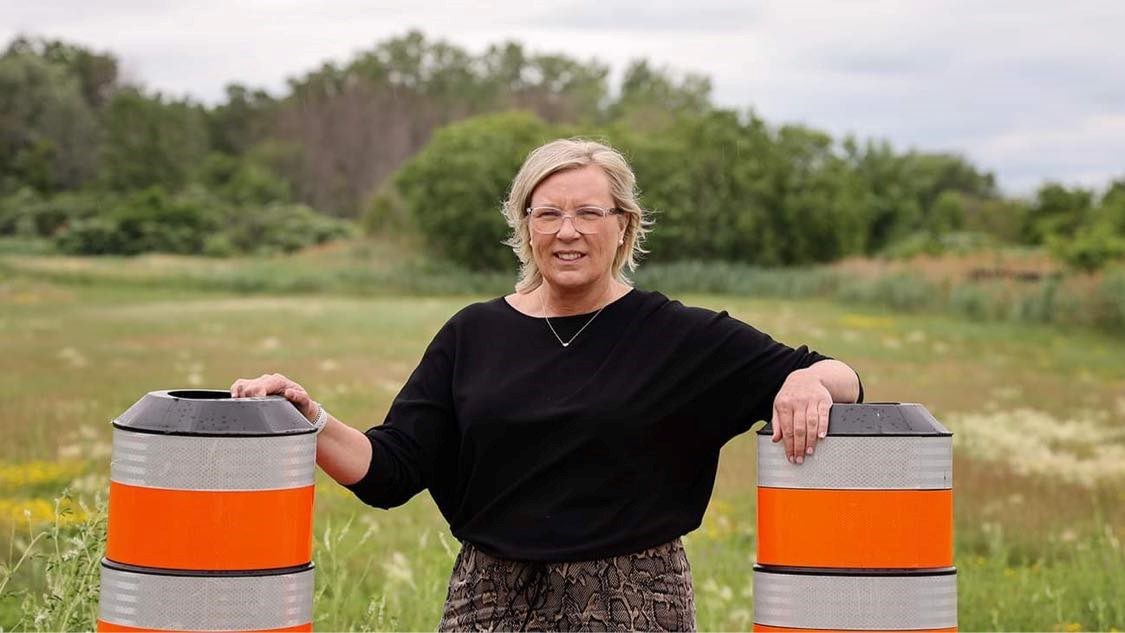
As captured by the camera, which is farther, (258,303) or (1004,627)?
(258,303)

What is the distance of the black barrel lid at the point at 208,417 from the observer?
3.74 meters

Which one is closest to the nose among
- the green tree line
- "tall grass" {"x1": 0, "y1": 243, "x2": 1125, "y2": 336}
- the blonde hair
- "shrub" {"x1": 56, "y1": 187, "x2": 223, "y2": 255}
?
the blonde hair

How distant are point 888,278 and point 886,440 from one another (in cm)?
3983

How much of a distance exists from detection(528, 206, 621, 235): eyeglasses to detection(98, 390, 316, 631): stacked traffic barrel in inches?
40.6

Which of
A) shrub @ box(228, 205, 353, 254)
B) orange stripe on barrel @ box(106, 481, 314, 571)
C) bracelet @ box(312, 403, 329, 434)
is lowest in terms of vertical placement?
shrub @ box(228, 205, 353, 254)

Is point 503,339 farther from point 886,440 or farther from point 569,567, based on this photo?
point 886,440

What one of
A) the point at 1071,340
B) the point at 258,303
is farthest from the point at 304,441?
the point at 258,303

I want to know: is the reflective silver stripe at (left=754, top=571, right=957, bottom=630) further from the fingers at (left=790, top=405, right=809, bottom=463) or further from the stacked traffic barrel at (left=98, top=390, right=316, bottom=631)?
the stacked traffic barrel at (left=98, top=390, right=316, bottom=631)

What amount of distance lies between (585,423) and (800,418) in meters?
0.69

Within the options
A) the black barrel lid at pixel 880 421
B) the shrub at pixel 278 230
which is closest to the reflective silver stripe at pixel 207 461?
the black barrel lid at pixel 880 421

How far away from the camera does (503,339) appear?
4.71 meters

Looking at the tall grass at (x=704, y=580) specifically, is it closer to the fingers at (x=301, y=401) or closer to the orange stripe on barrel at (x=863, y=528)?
the fingers at (x=301, y=401)

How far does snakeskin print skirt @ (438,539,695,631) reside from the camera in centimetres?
450

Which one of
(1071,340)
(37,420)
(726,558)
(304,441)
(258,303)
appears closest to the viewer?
(304,441)
